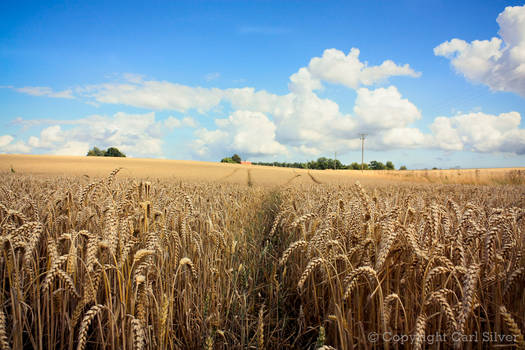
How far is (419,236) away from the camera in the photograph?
218 cm

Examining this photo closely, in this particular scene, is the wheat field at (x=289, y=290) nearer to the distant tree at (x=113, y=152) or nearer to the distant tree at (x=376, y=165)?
the distant tree at (x=113, y=152)

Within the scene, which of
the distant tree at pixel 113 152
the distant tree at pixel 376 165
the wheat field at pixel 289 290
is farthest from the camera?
the distant tree at pixel 376 165

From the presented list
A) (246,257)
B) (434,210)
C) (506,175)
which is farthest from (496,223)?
(506,175)

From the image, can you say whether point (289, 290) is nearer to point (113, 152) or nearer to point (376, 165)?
point (113, 152)

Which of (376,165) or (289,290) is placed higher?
(376,165)

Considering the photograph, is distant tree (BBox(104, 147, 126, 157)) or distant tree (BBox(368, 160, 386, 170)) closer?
distant tree (BBox(104, 147, 126, 157))

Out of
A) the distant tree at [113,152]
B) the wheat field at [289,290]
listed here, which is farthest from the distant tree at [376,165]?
the wheat field at [289,290]

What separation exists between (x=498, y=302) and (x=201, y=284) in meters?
2.35

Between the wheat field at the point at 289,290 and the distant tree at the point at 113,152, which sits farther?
the distant tree at the point at 113,152

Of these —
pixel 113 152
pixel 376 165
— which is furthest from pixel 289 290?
pixel 376 165

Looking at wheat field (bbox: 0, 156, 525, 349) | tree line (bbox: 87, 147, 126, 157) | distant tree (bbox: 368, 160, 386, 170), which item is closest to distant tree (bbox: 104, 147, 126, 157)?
tree line (bbox: 87, 147, 126, 157)

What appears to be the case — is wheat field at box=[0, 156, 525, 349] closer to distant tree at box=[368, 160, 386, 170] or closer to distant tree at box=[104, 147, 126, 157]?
distant tree at box=[104, 147, 126, 157]

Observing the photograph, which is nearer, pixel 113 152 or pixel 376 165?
pixel 113 152

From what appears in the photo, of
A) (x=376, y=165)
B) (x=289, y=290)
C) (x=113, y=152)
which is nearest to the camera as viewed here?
(x=289, y=290)
